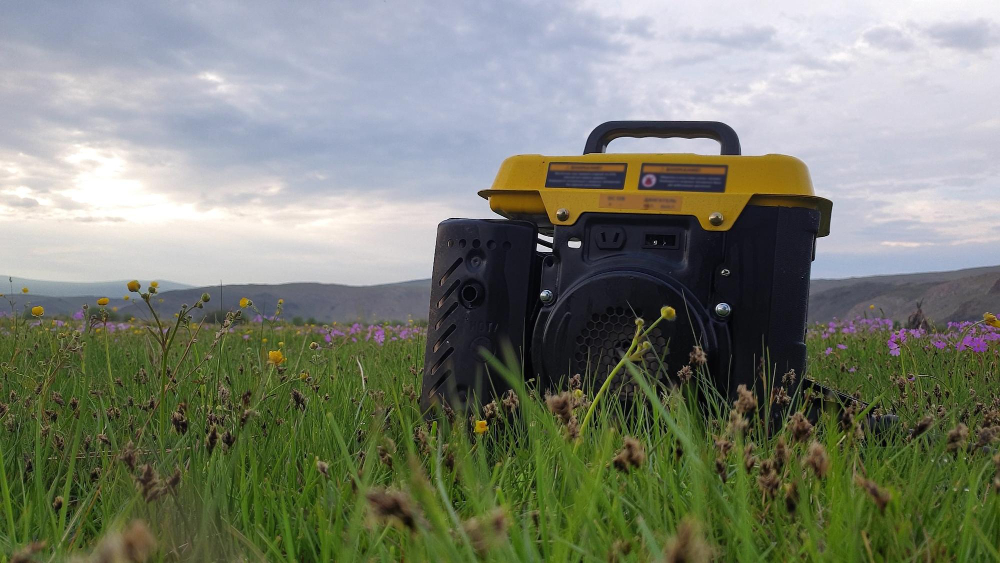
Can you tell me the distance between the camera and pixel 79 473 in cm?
214

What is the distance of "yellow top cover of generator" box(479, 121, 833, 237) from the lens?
263 cm

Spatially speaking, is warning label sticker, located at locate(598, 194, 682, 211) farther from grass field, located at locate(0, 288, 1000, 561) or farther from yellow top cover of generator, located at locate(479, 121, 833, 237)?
grass field, located at locate(0, 288, 1000, 561)

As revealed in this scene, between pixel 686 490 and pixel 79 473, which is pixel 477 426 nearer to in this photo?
pixel 686 490

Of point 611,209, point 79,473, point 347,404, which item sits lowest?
point 79,473

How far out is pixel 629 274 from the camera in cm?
252

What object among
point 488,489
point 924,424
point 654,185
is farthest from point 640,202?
point 488,489

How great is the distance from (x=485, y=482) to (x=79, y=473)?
134cm

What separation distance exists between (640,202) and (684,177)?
19cm

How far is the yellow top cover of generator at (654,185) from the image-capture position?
2.63 meters

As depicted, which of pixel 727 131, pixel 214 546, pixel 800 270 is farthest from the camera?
pixel 727 131

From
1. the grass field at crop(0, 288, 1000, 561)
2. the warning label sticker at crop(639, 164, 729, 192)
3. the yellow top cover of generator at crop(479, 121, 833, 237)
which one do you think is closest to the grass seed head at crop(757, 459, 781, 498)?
the grass field at crop(0, 288, 1000, 561)

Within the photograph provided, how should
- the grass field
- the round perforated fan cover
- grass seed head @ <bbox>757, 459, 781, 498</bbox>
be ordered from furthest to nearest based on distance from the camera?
the round perforated fan cover
grass seed head @ <bbox>757, 459, 781, 498</bbox>
the grass field

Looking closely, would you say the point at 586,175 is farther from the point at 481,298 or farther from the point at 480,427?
the point at 480,427

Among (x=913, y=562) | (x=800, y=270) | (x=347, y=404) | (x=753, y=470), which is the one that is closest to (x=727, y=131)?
(x=800, y=270)
